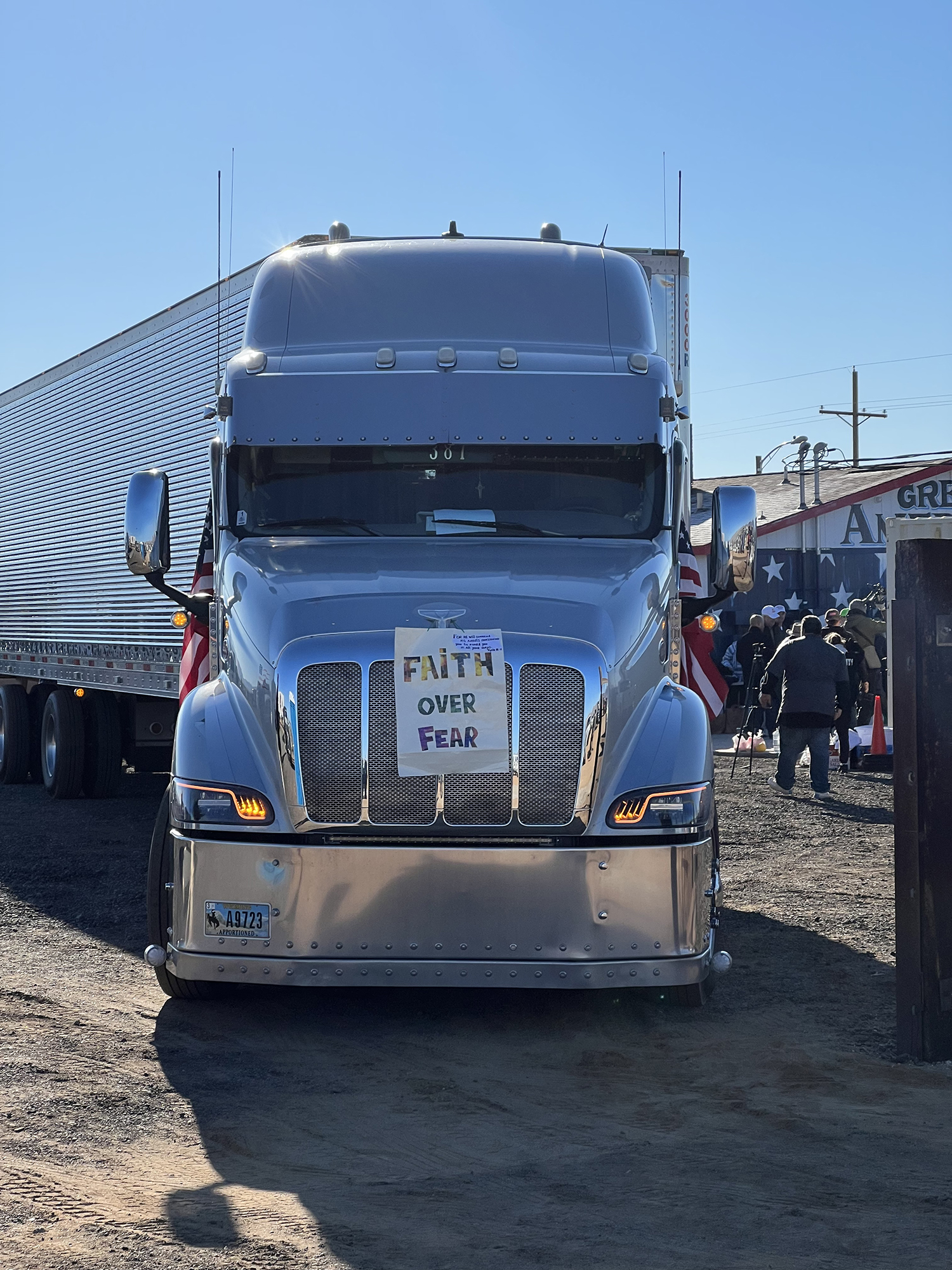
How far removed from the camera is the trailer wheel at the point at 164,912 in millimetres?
6402

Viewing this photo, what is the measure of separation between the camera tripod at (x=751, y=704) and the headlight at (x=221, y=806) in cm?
1075

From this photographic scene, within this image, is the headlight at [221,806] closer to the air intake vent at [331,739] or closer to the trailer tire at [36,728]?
the air intake vent at [331,739]

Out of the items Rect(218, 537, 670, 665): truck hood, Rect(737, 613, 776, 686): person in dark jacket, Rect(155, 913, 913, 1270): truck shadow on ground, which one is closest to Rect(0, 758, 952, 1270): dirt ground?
Rect(155, 913, 913, 1270): truck shadow on ground

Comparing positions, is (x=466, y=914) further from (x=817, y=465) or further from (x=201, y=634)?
(x=817, y=465)

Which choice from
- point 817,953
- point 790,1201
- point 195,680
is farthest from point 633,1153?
point 195,680

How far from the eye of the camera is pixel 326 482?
7.02 metres

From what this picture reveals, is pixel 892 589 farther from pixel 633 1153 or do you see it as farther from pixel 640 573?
pixel 633 1153

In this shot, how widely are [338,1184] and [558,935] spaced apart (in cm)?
155

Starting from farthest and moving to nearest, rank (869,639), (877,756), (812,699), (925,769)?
(869,639) → (877,756) → (812,699) → (925,769)

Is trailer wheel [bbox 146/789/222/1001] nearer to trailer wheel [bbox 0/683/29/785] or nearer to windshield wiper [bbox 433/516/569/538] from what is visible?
windshield wiper [bbox 433/516/569/538]

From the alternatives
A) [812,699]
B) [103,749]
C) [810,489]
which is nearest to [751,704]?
[812,699]

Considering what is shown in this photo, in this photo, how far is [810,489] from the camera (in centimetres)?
3584

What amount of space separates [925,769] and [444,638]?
1.92 metres

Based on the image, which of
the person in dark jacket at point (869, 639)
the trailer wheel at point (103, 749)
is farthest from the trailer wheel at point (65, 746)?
the person in dark jacket at point (869, 639)
